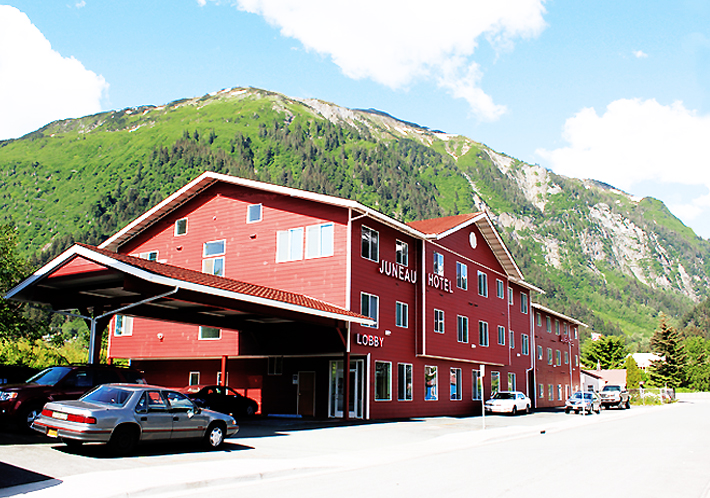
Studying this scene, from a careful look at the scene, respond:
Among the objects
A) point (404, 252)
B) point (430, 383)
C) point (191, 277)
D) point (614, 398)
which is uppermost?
point (404, 252)

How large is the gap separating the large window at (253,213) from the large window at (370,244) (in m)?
5.99

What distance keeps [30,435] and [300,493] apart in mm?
9463

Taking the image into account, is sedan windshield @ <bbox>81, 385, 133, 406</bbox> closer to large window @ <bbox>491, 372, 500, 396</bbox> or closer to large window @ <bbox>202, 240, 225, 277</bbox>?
large window @ <bbox>202, 240, 225, 277</bbox>

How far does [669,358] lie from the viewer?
98.4 m

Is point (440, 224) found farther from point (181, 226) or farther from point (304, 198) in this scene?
point (181, 226)

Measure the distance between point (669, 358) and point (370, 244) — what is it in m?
86.1

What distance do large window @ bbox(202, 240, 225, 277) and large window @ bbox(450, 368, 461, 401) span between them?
49.1 ft

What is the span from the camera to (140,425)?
1363cm

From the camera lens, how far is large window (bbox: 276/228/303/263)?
29.9 m

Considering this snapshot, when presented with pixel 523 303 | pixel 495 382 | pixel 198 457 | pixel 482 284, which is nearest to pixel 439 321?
pixel 482 284

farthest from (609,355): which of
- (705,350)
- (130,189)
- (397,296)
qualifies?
(130,189)

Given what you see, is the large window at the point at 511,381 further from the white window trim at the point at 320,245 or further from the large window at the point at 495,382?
the white window trim at the point at 320,245

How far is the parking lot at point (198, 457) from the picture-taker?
413 inches

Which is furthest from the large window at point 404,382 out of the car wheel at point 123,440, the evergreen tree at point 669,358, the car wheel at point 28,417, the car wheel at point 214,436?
the evergreen tree at point 669,358
